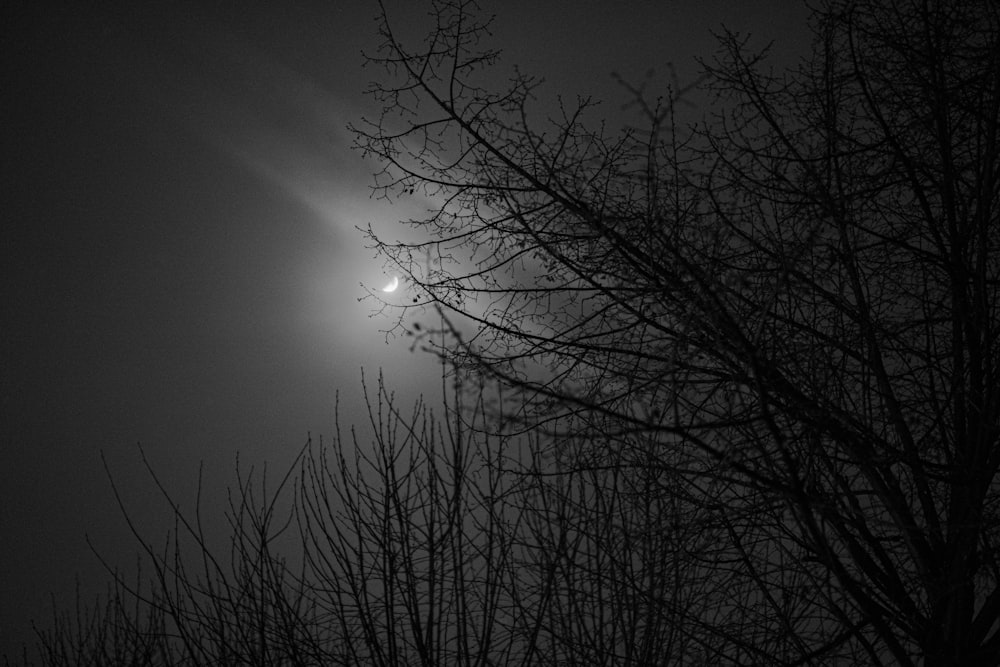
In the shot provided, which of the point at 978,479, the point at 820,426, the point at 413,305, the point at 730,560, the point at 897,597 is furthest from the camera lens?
the point at 413,305

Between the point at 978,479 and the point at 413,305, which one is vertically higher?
the point at 413,305

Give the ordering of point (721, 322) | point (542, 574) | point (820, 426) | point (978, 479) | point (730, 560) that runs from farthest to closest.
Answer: point (730, 560) → point (542, 574) → point (978, 479) → point (820, 426) → point (721, 322)

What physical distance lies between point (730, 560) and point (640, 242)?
66.1 inches

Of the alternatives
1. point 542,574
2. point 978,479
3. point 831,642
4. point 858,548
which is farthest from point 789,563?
point 542,574

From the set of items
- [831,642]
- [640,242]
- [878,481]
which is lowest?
[831,642]

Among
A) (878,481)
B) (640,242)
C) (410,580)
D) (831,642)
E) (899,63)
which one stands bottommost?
(831,642)

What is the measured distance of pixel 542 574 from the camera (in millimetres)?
3213

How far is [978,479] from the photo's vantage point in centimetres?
274

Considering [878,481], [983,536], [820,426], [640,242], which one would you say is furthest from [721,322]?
[983,536]

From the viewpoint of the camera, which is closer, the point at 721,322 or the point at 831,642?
the point at 721,322

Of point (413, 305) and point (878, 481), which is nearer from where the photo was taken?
point (878, 481)

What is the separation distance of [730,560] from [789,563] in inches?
15.2

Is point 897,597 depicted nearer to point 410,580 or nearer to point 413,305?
point 410,580

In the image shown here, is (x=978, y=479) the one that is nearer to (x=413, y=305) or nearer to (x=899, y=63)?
(x=899, y=63)
